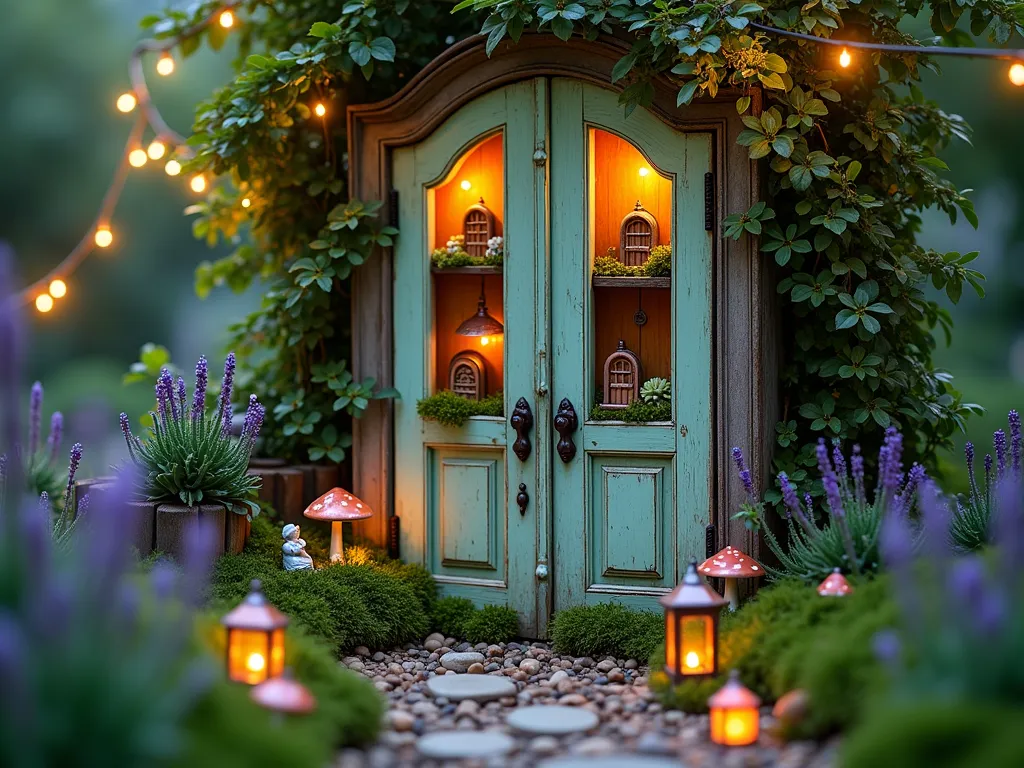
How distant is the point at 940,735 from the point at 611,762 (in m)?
0.94

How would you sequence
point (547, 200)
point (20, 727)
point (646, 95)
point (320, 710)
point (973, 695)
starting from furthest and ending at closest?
point (547, 200) → point (646, 95) → point (320, 710) → point (973, 695) → point (20, 727)

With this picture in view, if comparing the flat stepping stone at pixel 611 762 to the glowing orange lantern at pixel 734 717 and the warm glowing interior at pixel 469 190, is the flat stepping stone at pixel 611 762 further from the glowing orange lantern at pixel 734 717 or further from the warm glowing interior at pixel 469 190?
the warm glowing interior at pixel 469 190

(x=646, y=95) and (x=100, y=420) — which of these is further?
(x=646, y=95)

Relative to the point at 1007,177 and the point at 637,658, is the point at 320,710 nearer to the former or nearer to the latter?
the point at 637,658

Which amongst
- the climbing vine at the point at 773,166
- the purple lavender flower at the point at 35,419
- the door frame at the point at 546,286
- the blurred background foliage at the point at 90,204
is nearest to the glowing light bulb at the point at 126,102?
the climbing vine at the point at 773,166

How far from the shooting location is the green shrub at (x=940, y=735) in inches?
108

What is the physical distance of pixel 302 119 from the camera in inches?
232

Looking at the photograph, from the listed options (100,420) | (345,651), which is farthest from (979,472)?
(100,420)

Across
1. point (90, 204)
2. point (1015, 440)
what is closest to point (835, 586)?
point (1015, 440)

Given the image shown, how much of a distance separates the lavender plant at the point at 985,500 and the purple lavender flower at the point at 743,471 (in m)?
0.78

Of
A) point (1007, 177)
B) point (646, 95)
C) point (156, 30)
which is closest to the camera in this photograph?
point (646, 95)

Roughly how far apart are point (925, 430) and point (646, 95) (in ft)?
6.49

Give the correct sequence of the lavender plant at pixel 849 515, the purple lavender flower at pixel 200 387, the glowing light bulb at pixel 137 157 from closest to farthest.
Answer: the lavender plant at pixel 849 515
the purple lavender flower at pixel 200 387
the glowing light bulb at pixel 137 157

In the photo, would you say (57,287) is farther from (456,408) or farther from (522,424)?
(522,424)
